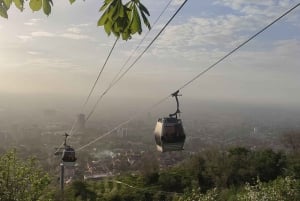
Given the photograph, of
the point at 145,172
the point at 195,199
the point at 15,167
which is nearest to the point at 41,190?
the point at 15,167

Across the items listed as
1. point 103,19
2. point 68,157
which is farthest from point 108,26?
point 68,157

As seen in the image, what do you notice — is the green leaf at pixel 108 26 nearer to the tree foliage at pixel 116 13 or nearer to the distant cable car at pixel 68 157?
the tree foliage at pixel 116 13

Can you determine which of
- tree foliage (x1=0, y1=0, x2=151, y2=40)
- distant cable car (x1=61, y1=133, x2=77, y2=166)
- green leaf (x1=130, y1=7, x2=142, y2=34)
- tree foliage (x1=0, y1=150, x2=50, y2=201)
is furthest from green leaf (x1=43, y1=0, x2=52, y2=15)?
distant cable car (x1=61, y1=133, x2=77, y2=166)

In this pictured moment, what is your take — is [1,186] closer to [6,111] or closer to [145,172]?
[145,172]

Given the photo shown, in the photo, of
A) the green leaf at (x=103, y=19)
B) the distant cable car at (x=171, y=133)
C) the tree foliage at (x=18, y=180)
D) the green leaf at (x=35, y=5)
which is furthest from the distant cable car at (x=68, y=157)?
the green leaf at (x=35, y=5)

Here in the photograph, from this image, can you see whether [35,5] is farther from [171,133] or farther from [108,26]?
[171,133]

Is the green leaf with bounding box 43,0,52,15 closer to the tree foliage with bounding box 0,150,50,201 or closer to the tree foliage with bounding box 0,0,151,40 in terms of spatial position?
the tree foliage with bounding box 0,0,151,40
